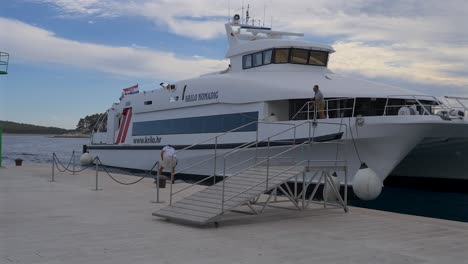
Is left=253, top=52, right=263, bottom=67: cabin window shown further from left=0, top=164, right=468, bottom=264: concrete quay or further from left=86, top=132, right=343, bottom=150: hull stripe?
left=0, top=164, right=468, bottom=264: concrete quay

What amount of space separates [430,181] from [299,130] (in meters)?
5.55

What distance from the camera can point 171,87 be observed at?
67.3 ft

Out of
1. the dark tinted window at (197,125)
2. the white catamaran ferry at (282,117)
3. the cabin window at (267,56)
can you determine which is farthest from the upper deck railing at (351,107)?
the cabin window at (267,56)

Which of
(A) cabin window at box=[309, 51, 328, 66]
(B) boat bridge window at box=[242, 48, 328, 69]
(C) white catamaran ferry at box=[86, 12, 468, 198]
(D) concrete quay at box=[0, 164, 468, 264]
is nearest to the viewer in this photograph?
(D) concrete quay at box=[0, 164, 468, 264]

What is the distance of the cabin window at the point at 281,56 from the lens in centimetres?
1708

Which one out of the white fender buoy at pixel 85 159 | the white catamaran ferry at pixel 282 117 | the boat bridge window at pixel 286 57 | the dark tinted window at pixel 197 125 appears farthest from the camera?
the white fender buoy at pixel 85 159

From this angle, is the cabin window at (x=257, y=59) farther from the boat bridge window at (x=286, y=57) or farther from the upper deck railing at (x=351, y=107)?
the upper deck railing at (x=351, y=107)

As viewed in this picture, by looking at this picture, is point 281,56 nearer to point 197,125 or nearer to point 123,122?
point 197,125

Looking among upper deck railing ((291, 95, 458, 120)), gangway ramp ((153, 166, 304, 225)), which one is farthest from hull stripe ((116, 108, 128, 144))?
gangway ramp ((153, 166, 304, 225))

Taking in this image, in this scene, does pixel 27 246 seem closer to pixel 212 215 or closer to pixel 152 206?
pixel 212 215

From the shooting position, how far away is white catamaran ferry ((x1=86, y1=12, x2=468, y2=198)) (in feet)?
42.4

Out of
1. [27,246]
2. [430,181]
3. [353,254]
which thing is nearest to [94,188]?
[27,246]

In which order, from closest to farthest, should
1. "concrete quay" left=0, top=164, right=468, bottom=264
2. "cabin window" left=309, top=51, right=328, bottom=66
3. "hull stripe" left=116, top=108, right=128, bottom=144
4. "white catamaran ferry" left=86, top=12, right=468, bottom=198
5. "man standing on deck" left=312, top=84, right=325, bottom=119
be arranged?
1. "concrete quay" left=0, top=164, right=468, bottom=264
2. "white catamaran ferry" left=86, top=12, right=468, bottom=198
3. "man standing on deck" left=312, top=84, right=325, bottom=119
4. "cabin window" left=309, top=51, right=328, bottom=66
5. "hull stripe" left=116, top=108, right=128, bottom=144

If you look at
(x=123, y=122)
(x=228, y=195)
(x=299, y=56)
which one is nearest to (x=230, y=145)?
(x=299, y=56)
